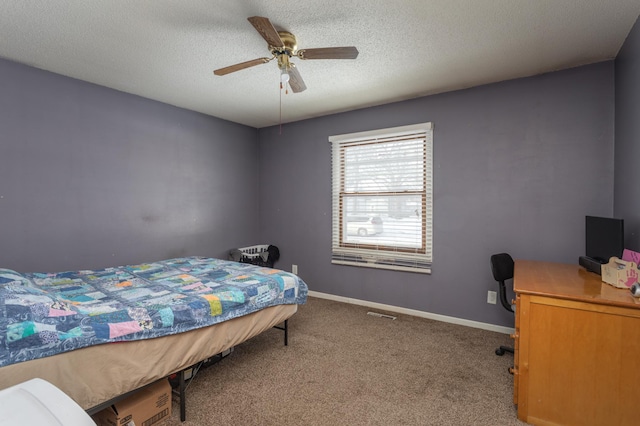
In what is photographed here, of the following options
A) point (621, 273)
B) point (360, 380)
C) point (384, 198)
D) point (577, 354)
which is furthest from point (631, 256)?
point (384, 198)

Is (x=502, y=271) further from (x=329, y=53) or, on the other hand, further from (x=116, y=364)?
(x=116, y=364)

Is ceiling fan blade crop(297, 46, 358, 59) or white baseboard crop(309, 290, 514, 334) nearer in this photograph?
ceiling fan blade crop(297, 46, 358, 59)

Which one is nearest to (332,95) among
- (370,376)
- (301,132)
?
(301,132)

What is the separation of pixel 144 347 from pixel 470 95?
3.54m

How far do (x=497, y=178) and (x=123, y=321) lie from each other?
10.9ft

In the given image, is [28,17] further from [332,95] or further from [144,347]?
[332,95]

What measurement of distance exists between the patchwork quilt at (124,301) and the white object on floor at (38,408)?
2.96 ft

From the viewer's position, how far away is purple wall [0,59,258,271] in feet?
8.83

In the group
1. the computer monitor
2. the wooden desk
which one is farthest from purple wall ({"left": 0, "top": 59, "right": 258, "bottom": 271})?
the computer monitor

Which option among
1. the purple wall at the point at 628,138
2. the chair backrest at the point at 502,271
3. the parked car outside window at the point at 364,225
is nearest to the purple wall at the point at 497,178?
the purple wall at the point at 628,138

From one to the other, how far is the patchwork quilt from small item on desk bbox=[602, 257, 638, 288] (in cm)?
216

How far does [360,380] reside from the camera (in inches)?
89.7

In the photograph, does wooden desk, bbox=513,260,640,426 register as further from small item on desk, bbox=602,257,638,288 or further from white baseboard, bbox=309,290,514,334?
white baseboard, bbox=309,290,514,334

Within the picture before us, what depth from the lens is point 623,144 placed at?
2387mm
